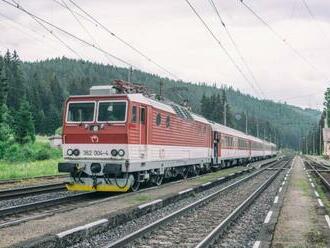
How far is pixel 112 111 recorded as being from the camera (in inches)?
759

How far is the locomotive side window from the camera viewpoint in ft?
64.3

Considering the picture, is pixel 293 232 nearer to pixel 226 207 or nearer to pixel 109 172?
pixel 226 207

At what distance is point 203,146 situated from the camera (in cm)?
3269

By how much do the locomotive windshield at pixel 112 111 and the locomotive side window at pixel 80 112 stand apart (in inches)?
14.2

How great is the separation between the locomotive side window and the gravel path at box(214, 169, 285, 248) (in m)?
6.71

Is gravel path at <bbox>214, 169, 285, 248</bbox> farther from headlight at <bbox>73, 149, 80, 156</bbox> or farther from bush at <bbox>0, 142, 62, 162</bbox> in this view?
bush at <bbox>0, 142, 62, 162</bbox>

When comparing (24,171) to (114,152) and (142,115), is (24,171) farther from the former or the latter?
(114,152)

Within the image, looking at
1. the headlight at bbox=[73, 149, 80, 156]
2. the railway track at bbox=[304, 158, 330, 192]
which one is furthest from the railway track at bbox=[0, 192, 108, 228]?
the railway track at bbox=[304, 158, 330, 192]

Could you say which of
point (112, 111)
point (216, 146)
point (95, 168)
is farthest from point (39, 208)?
point (216, 146)

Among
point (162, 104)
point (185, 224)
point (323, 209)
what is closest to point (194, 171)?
point (162, 104)

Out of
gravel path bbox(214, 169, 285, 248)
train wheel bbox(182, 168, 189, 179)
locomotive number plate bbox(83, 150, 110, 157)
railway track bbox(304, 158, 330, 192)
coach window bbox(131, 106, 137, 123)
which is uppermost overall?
coach window bbox(131, 106, 137, 123)

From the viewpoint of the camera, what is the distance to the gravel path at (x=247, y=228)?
36.7 feet

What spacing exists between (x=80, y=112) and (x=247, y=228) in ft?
29.1

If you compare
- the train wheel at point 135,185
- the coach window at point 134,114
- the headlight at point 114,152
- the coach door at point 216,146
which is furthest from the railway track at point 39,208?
the coach door at point 216,146
